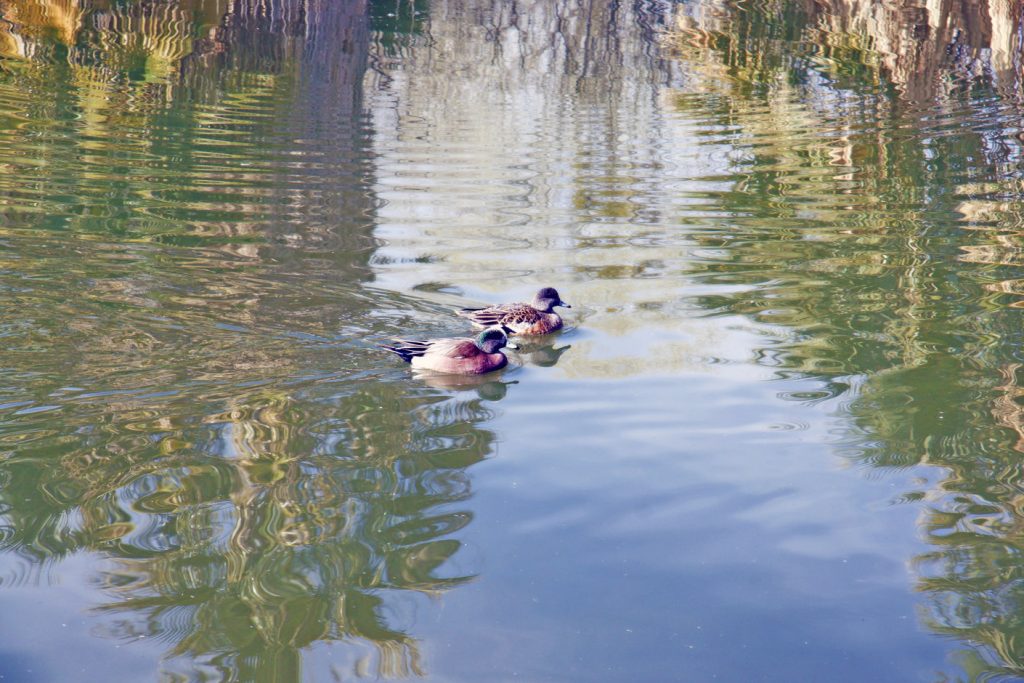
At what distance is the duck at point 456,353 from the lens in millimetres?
6938

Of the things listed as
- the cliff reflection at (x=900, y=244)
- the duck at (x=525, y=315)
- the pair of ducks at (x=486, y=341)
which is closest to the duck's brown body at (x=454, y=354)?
the pair of ducks at (x=486, y=341)

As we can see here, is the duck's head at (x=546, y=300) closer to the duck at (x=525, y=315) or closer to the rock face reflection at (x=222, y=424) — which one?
the duck at (x=525, y=315)

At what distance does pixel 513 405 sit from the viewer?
21.3 feet

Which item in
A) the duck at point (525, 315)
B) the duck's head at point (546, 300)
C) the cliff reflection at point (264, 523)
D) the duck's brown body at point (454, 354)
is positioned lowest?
the cliff reflection at point (264, 523)

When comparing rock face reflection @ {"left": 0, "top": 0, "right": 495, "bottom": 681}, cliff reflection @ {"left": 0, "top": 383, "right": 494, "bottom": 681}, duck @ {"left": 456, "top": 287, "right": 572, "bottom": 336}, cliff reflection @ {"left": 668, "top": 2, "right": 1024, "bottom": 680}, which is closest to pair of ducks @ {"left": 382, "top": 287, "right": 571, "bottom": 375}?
duck @ {"left": 456, "top": 287, "right": 572, "bottom": 336}

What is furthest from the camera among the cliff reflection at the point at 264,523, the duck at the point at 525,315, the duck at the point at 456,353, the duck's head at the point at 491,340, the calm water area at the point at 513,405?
the duck at the point at 525,315

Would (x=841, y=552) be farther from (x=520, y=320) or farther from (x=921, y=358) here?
(x=520, y=320)

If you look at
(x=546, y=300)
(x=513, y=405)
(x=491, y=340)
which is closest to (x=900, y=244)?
(x=546, y=300)

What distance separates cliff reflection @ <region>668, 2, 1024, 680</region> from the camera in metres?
5.08

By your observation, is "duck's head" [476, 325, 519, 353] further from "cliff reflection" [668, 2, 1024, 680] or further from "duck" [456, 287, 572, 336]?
"cliff reflection" [668, 2, 1024, 680]

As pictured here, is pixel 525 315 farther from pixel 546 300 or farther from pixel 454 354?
pixel 454 354

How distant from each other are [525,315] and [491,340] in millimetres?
582

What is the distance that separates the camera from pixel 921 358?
22.9 ft

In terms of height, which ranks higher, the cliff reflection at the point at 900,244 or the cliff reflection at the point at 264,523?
the cliff reflection at the point at 900,244
